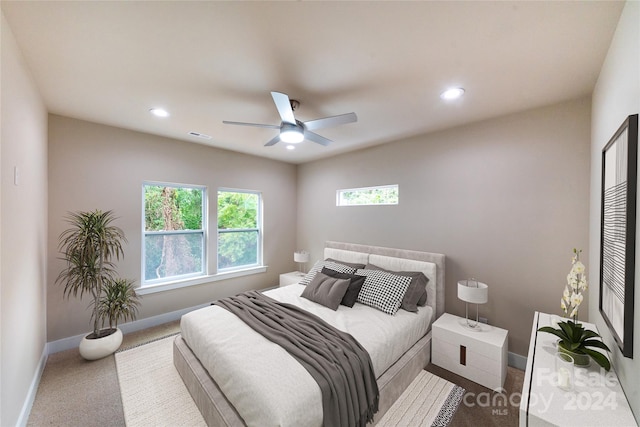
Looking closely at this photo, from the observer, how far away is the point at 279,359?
1.79m

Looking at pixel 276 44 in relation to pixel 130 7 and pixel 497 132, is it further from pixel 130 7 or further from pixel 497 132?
pixel 497 132

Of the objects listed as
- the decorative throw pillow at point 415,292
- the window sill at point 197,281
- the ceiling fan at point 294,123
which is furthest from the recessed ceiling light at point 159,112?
the decorative throw pillow at point 415,292

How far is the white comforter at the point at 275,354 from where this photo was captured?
4.83ft

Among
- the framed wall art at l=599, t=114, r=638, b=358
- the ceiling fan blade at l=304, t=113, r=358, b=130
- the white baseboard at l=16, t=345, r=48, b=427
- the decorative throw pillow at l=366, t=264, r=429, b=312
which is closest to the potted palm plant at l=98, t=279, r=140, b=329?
the white baseboard at l=16, t=345, r=48, b=427

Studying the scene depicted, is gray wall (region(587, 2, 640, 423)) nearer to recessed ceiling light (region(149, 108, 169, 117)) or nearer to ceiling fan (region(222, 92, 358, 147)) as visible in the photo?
ceiling fan (region(222, 92, 358, 147))

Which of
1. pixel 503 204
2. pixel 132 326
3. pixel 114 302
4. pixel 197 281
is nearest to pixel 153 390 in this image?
pixel 114 302

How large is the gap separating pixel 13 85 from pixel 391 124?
3.19m

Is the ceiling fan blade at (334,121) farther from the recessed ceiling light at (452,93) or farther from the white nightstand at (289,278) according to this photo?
the white nightstand at (289,278)

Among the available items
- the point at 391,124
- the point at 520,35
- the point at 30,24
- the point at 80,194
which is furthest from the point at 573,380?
the point at 80,194

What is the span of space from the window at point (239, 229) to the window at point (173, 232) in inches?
12.3

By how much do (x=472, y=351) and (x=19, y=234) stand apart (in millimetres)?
3885

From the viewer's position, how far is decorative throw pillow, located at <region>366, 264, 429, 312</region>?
2.82 m

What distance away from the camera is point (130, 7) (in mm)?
1339

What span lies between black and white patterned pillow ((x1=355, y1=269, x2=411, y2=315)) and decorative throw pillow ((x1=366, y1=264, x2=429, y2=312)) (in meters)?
0.07
